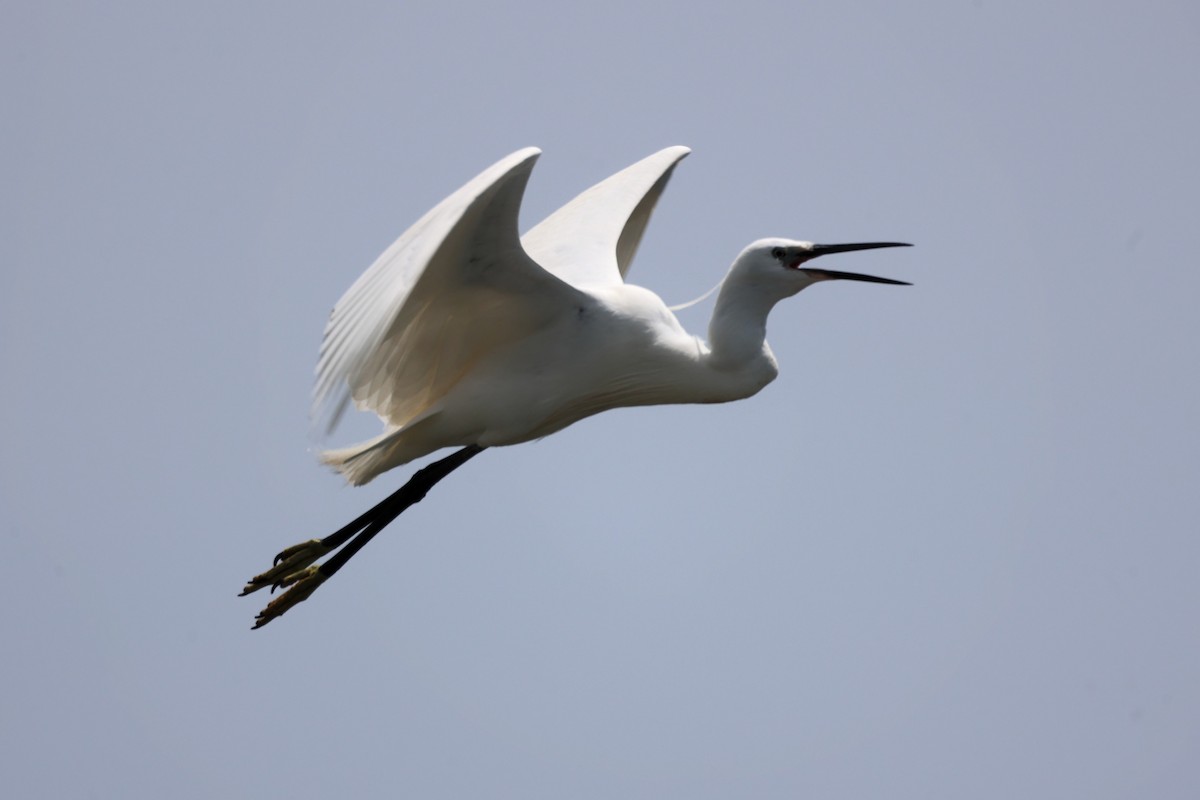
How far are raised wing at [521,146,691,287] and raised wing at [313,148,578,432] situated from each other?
947 millimetres

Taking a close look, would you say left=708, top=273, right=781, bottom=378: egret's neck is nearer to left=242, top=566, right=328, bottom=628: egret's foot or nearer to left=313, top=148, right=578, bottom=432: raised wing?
left=313, top=148, right=578, bottom=432: raised wing

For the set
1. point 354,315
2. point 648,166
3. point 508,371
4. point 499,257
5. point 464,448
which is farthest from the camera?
point 648,166

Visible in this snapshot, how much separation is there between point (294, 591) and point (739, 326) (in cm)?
319

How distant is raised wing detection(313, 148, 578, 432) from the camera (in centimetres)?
1030

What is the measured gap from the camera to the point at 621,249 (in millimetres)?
14797

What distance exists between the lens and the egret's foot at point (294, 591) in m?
13.0

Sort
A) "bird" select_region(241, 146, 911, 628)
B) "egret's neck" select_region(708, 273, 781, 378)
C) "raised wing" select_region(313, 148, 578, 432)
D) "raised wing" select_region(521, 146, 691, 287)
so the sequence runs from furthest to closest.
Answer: "raised wing" select_region(521, 146, 691, 287), "egret's neck" select_region(708, 273, 781, 378), "bird" select_region(241, 146, 911, 628), "raised wing" select_region(313, 148, 578, 432)

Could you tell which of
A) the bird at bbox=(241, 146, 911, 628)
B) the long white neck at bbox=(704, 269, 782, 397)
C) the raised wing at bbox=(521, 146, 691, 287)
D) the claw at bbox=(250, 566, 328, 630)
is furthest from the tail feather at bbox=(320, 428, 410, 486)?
the long white neck at bbox=(704, 269, 782, 397)

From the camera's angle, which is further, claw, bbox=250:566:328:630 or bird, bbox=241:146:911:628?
claw, bbox=250:566:328:630

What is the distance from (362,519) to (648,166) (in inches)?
132

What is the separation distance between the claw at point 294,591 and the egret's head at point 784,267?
3.21 m

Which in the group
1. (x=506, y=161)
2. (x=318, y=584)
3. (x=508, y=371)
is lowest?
Result: (x=318, y=584)

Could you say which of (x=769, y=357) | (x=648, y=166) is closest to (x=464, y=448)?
(x=769, y=357)

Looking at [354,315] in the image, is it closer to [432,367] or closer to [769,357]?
[432,367]
